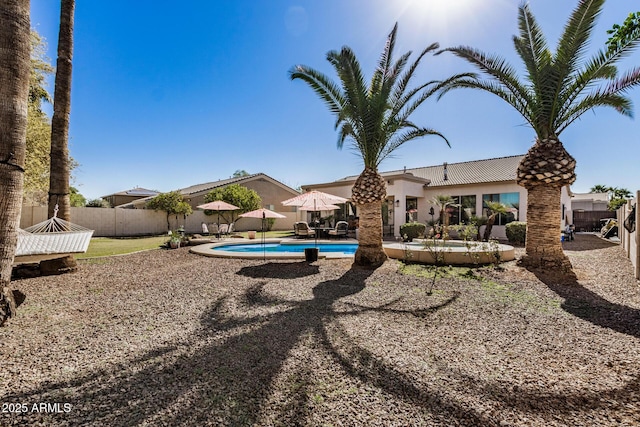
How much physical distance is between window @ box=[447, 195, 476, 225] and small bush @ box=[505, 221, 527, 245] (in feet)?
11.4

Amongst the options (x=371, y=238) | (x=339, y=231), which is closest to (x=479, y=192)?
(x=339, y=231)

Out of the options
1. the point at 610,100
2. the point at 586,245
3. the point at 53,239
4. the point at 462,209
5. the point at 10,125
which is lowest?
the point at 586,245

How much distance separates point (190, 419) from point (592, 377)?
168 inches

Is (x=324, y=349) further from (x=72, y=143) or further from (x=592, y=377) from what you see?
(x=72, y=143)

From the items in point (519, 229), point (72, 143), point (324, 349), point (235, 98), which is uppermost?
point (235, 98)

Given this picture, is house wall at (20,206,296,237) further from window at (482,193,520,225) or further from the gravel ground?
window at (482,193,520,225)

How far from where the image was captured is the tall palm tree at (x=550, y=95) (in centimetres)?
801

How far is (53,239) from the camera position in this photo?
7488 mm

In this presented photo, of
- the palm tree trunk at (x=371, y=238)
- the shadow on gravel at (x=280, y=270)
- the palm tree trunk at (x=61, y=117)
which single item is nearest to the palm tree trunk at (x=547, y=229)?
the palm tree trunk at (x=371, y=238)

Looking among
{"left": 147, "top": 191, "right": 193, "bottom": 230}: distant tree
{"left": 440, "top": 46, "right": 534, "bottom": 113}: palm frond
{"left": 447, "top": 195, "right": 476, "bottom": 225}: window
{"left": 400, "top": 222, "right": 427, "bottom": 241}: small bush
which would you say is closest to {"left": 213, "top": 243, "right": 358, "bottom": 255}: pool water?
{"left": 400, "top": 222, "right": 427, "bottom": 241}: small bush

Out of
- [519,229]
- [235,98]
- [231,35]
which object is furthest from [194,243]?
[519,229]

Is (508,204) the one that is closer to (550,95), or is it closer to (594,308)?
(550,95)

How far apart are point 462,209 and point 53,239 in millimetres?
22098

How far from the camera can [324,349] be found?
389 centimetres
